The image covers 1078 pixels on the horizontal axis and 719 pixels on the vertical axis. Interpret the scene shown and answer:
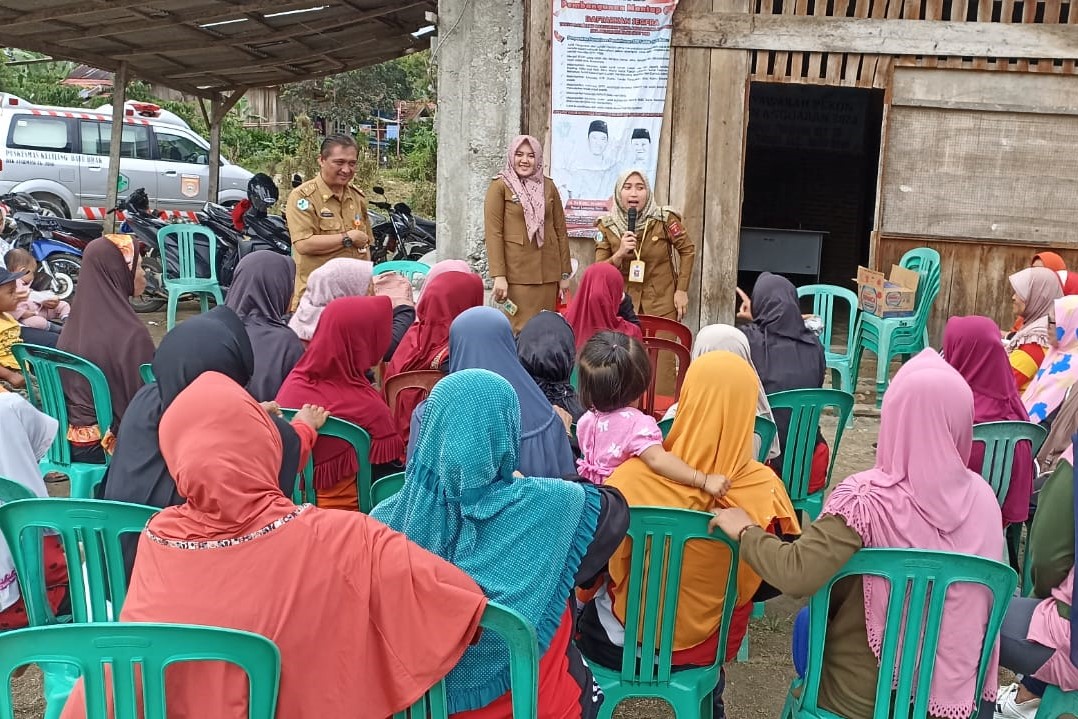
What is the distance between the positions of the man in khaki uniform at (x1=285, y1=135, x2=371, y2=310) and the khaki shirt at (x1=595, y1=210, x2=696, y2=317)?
1.42m

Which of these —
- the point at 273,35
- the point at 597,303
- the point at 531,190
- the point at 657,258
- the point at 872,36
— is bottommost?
the point at 597,303

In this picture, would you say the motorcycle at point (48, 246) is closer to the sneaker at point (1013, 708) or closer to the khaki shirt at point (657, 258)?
the khaki shirt at point (657, 258)

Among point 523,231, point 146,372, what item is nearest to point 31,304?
point 146,372

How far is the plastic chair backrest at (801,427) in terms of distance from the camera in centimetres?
338

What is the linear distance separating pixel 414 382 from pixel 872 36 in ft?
14.9

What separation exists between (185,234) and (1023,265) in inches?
262

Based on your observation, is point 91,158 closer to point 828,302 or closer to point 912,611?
point 828,302

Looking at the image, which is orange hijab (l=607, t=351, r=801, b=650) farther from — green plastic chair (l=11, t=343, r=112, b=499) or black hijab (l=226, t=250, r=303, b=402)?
green plastic chair (l=11, t=343, r=112, b=499)

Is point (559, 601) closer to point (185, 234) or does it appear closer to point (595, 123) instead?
point (595, 123)

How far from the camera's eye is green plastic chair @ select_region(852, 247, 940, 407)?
6137 millimetres

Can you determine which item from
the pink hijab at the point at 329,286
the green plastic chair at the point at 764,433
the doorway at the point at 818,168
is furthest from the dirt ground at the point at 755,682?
the doorway at the point at 818,168

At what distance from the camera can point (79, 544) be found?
7.20 ft

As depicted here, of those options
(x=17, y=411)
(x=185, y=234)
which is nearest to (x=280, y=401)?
(x=17, y=411)

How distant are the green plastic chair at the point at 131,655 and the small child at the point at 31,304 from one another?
3.84 m
